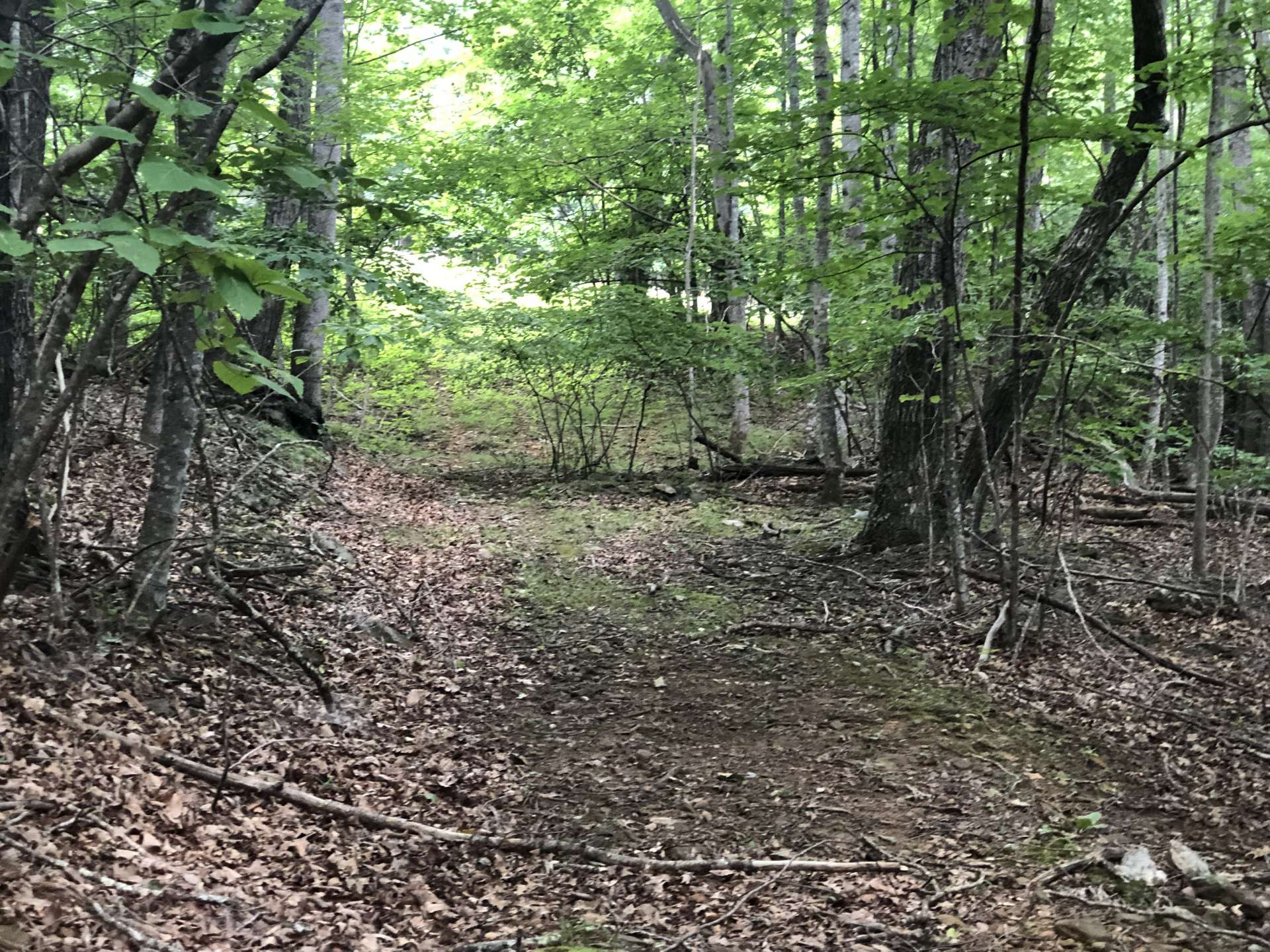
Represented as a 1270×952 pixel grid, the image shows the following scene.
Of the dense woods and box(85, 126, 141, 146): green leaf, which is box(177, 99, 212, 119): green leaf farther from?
box(85, 126, 141, 146): green leaf

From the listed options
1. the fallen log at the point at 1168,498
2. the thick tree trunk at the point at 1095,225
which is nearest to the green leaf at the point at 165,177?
the thick tree trunk at the point at 1095,225

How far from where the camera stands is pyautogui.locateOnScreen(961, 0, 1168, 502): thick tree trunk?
6066mm

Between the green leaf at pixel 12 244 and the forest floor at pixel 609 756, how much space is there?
1.87 meters

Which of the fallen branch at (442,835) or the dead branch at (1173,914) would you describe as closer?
the dead branch at (1173,914)

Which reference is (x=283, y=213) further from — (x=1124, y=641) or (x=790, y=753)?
(x=1124, y=641)

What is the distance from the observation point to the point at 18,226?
2.90 metres

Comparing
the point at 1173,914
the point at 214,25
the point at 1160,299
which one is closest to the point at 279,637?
the point at 214,25

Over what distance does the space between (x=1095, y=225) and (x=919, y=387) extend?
1.80 meters

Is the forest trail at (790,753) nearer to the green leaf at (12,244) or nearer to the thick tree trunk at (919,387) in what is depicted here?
the thick tree trunk at (919,387)

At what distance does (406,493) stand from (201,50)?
9.15 metres

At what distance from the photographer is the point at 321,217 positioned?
33.3 ft

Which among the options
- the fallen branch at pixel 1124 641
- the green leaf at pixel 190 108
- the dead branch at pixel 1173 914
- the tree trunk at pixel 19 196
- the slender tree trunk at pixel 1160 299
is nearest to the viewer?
the green leaf at pixel 190 108

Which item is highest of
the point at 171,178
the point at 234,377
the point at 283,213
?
the point at 283,213

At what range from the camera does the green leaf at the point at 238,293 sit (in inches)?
75.0
